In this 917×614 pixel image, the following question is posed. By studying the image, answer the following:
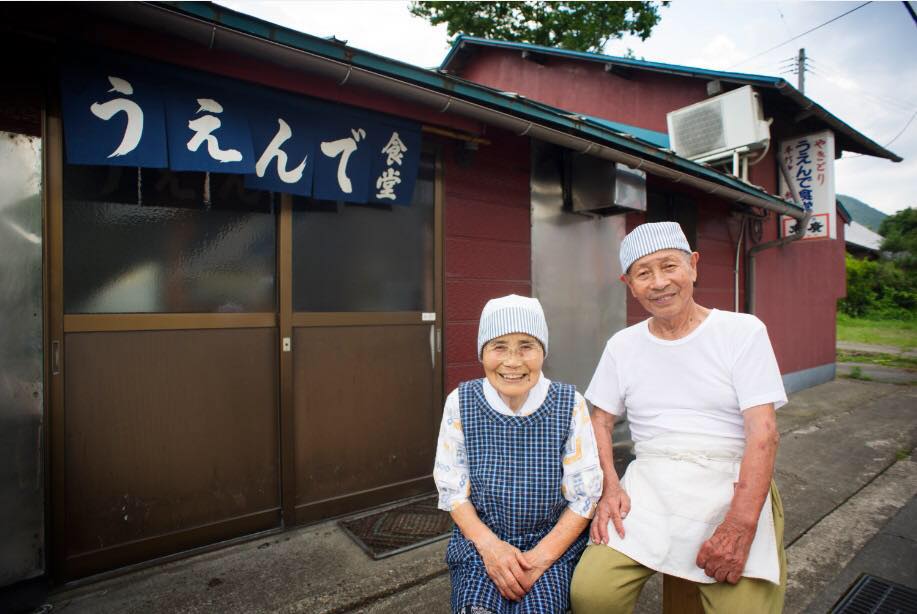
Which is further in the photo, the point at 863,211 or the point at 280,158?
the point at 863,211

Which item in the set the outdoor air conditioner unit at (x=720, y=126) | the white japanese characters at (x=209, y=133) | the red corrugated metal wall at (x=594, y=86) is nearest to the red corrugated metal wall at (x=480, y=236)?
the white japanese characters at (x=209, y=133)

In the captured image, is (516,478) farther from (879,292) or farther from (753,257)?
(879,292)

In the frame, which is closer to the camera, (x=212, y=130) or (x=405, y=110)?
(x=212, y=130)

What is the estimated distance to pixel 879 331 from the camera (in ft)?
77.4

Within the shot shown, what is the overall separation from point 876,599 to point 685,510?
241cm

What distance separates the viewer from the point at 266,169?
3623 millimetres

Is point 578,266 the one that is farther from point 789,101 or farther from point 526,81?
point 526,81

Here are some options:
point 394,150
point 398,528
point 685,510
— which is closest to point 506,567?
point 685,510

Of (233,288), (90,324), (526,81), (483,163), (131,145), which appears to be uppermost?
(526,81)

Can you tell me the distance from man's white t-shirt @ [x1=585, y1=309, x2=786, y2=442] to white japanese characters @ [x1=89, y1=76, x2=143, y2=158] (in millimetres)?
3126

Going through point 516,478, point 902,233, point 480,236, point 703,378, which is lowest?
point 516,478

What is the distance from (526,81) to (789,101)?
5405 millimetres

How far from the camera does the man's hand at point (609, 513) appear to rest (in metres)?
2.10

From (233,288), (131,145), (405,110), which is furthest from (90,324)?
(405,110)
